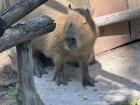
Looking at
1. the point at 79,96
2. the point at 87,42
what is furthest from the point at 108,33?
the point at 79,96

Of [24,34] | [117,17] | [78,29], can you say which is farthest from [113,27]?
[24,34]

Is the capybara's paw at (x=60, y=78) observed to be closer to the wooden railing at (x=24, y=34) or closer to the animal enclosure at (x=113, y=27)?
the animal enclosure at (x=113, y=27)

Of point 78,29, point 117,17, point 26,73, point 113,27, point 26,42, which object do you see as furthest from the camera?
point 113,27

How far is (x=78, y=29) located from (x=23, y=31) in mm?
1836

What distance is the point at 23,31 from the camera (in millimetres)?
4117

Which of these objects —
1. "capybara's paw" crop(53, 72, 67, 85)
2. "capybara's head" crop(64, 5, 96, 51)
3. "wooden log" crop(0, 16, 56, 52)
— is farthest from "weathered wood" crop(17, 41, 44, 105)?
"capybara's paw" crop(53, 72, 67, 85)

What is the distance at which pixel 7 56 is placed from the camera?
7.07m

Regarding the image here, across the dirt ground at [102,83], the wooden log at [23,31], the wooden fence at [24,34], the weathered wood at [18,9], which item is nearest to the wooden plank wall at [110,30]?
the dirt ground at [102,83]

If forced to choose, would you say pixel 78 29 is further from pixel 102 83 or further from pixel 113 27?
pixel 113 27

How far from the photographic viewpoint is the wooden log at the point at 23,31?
4.01 meters

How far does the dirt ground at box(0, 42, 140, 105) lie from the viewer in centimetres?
575

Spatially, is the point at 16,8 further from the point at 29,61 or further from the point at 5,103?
the point at 5,103

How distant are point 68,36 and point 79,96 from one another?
28.6 inches

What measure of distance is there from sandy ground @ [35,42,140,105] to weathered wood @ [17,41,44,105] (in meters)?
1.19
